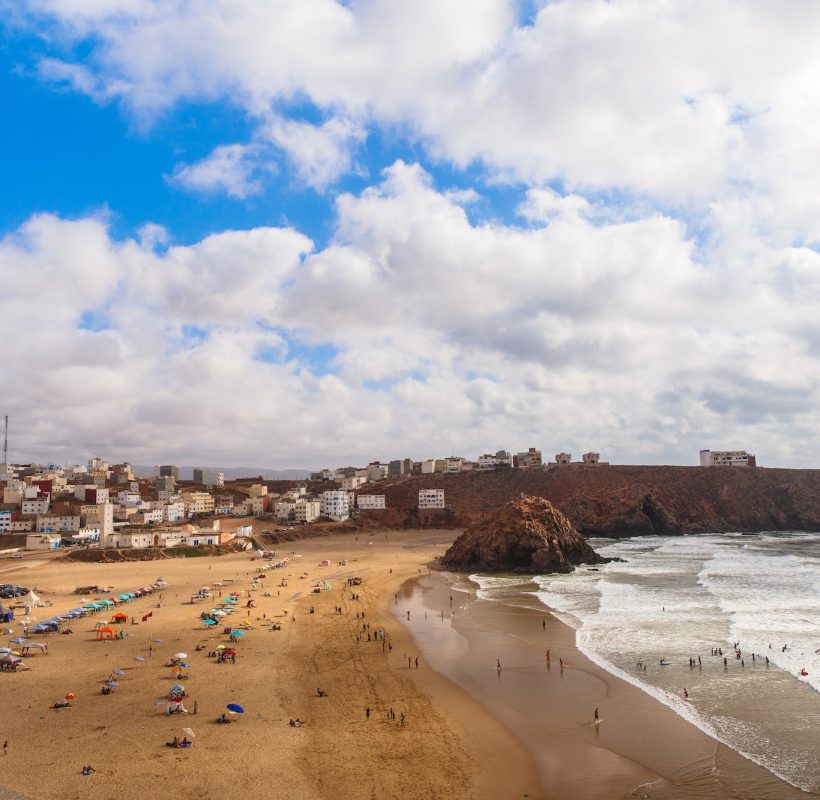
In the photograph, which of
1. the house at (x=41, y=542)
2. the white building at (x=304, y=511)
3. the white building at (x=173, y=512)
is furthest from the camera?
the white building at (x=304, y=511)

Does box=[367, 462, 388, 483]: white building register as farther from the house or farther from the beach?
the beach

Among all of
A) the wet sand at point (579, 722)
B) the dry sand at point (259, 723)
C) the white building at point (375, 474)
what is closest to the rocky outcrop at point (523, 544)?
the wet sand at point (579, 722)

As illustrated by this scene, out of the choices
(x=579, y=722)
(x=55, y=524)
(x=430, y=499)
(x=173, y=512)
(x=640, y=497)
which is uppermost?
(x=640, y=497)

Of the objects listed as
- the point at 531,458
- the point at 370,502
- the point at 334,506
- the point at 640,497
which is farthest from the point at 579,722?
the point at 531,458

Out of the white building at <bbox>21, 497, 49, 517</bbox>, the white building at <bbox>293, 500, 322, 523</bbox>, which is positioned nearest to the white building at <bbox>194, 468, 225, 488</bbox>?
the white building at <bbox>21, 497, 49, 517</bbox>

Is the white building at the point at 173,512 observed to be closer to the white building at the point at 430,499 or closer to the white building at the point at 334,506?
the white building at the point at 334,506

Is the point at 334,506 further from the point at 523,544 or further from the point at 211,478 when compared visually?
the point at 211,478
